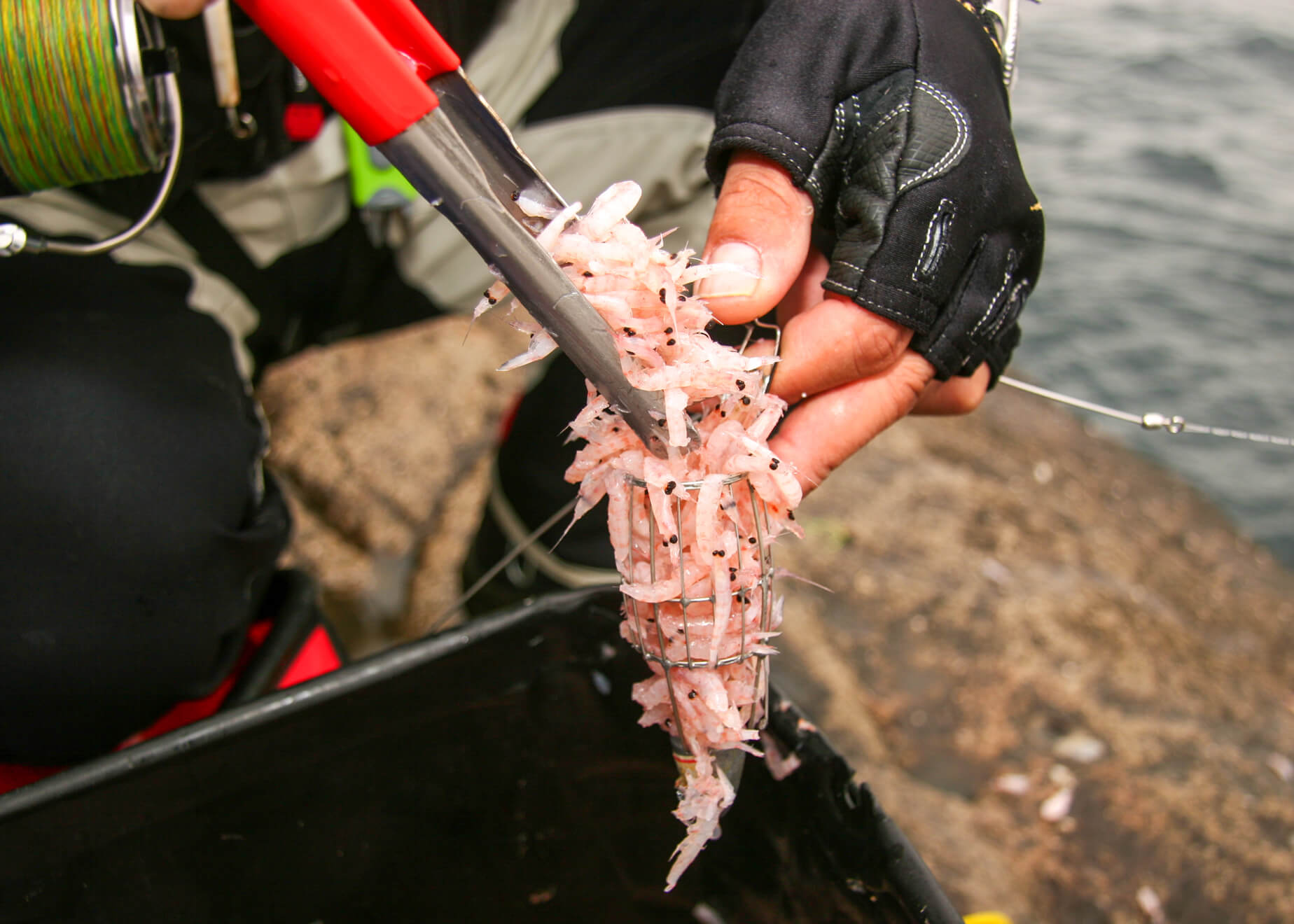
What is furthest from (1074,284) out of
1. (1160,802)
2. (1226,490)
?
(1160,802)

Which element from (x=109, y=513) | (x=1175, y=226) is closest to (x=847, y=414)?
(x=109, y=513)

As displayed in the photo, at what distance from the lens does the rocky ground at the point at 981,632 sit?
7.10 ft

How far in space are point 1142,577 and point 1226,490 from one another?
7.28 feet

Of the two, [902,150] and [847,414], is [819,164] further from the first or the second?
[847,414]

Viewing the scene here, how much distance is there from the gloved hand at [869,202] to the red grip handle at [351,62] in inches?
18.1

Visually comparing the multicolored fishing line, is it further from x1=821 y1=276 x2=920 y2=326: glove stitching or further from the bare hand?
x1=821 y1=276 x2=920 y2=326: glove stitching

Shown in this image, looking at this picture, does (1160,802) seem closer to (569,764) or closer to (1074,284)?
(569,764)

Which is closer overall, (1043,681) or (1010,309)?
(1010,309)

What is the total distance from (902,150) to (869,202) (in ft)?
0.27

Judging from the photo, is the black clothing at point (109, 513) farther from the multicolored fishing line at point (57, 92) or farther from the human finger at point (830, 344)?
the human finger at point (830, 344)

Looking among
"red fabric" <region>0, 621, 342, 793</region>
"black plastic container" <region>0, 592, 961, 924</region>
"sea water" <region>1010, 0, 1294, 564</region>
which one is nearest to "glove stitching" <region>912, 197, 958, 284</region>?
"black plastic container" <region>0, 592, 961, 924</region>

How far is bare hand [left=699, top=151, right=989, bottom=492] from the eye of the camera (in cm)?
116

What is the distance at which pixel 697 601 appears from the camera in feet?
3.55

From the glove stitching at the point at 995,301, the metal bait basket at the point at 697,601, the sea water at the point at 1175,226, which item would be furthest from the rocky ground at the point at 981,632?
the sea water at the point at 1175,226
